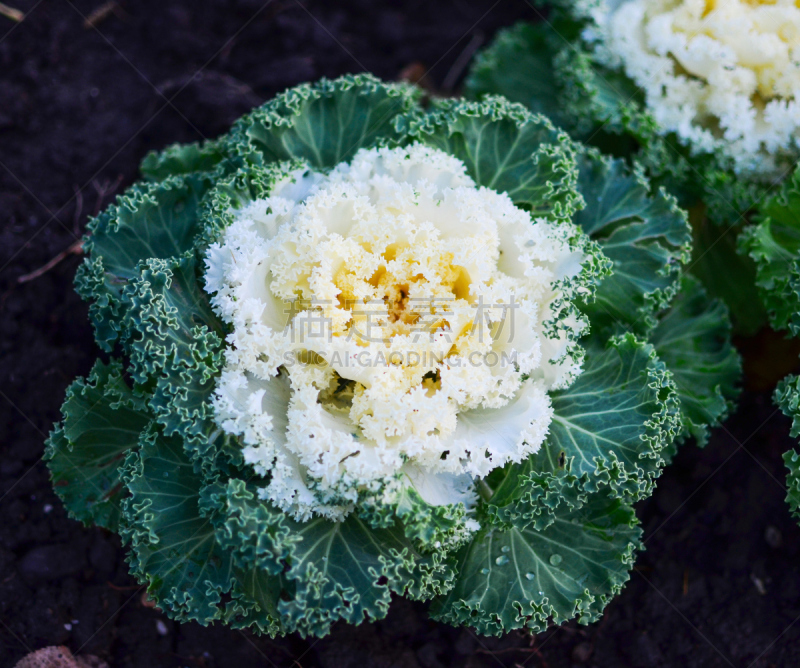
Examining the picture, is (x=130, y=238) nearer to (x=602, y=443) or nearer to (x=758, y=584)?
(x=602, y=443)

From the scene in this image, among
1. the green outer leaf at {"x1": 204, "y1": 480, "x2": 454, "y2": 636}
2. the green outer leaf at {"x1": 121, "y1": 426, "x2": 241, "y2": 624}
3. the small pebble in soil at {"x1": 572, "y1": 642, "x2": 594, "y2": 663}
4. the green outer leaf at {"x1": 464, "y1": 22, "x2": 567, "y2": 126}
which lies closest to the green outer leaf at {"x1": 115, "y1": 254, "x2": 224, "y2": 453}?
the green outer leaf at {"x1": 121, "y1": 426, "x2": 241, "y2": 624}

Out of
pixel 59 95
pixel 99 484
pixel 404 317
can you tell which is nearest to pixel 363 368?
pixel 404 317

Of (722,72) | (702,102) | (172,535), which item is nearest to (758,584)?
(702,102)

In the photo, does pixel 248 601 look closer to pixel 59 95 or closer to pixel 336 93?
pixel 336 93

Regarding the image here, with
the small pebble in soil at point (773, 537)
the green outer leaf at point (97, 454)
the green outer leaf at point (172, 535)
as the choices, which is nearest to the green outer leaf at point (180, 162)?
the green outer leaf at point (97, 454)

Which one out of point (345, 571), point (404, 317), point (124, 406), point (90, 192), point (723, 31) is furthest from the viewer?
point (90, 192)

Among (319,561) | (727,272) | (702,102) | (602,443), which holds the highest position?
(702,102)
